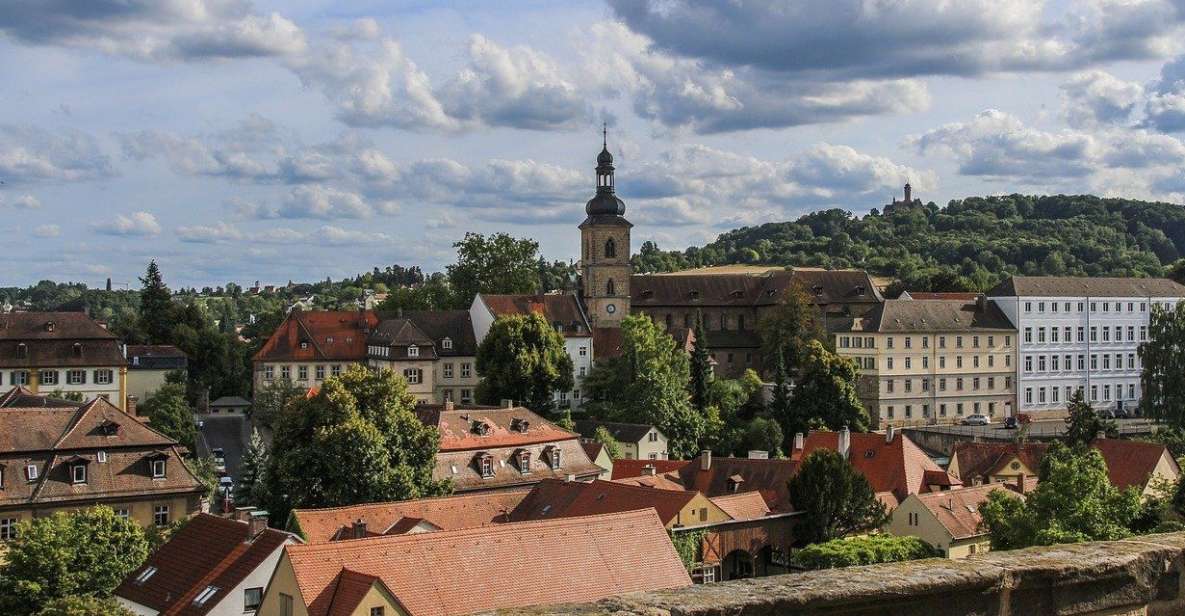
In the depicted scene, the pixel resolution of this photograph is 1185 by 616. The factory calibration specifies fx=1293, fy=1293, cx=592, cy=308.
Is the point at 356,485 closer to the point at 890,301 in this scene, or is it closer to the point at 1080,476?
the point at 1080,476

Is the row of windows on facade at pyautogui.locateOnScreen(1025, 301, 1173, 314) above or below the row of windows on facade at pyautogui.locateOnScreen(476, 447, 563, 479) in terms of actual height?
above

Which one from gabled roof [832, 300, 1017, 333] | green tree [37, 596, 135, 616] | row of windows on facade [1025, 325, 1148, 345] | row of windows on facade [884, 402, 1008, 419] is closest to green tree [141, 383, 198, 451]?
green tree [37, 596, 135, 616]

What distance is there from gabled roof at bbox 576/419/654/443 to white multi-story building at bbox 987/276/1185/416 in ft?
111

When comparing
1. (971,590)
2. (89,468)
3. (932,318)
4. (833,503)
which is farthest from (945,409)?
(971,590)

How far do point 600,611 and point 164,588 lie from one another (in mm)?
27976

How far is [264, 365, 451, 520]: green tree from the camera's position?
4569 cm

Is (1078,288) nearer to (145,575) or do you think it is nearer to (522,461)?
(522,461)

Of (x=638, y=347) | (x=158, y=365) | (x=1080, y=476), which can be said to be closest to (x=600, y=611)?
(x=1080, y=476)

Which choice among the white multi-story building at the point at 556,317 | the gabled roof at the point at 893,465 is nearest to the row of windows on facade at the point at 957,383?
the white multi-story building at the point at 556,317

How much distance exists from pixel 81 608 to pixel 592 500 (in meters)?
18.2

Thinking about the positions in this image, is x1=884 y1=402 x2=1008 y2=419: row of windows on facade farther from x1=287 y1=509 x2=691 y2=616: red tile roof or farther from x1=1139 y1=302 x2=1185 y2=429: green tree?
x1=287 y1=509 x2=691 y2=616: red tile roof

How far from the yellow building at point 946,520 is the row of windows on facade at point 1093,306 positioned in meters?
41.7

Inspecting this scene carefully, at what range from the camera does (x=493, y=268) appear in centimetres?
9550

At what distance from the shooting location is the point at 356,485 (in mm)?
45750
